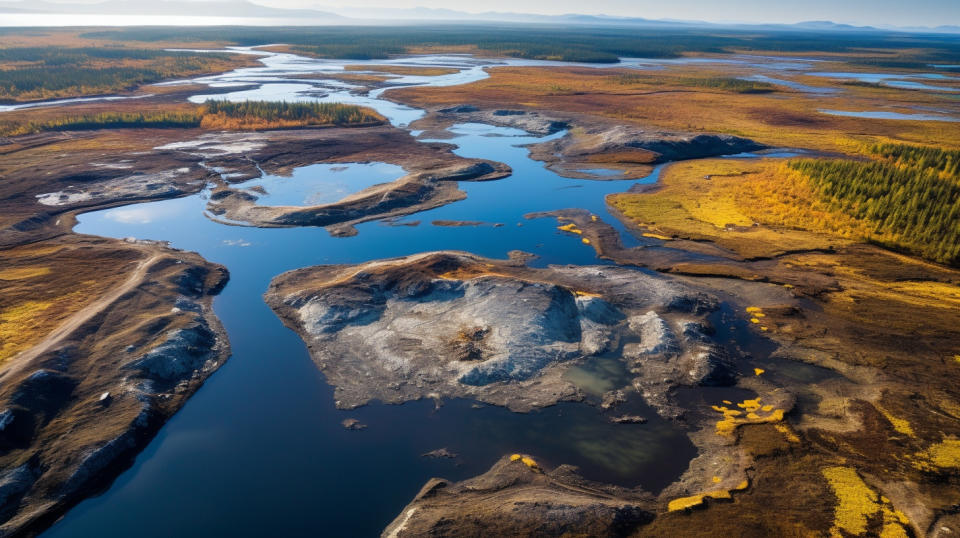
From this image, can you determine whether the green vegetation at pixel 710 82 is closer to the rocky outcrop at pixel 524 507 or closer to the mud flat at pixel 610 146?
the mud flat at pixel 610 146

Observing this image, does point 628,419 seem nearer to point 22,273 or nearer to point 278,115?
point 22,273

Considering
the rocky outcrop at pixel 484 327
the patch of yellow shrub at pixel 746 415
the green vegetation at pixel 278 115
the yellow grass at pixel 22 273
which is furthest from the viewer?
the green vegetation at pixel 278 115

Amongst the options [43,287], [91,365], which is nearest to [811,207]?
[91,365]

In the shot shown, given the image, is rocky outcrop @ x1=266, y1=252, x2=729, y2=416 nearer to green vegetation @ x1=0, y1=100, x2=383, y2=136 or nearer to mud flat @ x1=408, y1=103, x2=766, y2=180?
mud flat @ x1=408, y1=103, x2=766, y2=180

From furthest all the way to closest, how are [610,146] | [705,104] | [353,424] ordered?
[705,104] → [610,146] → [353,424]

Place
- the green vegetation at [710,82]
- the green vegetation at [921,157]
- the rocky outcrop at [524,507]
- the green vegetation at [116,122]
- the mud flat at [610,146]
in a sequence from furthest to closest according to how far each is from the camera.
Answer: the green vegetation at [710,82] → the green vegetation at [116,122] → the mud flat at [610,146] → the green vegetation at [921,157] → the rocky outcrop at [524,507]

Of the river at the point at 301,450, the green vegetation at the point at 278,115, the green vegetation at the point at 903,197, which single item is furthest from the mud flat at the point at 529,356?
the green vegetation at the point at 278,115
